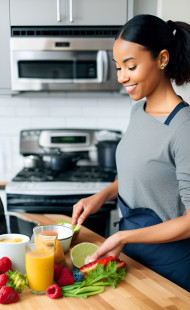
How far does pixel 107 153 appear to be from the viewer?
9.81 ft

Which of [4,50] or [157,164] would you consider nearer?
[157,164]

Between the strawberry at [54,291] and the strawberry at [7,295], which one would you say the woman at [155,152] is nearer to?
the strawberry at [54,291]

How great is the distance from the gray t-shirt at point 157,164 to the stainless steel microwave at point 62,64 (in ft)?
4.45

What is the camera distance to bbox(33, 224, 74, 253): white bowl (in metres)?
1.31


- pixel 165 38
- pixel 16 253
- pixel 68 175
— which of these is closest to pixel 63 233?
pixel 16 253

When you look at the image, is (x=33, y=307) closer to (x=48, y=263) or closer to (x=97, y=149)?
(x=48, y=263)

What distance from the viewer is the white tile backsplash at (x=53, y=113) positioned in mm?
3180

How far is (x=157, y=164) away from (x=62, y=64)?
66.3 inches

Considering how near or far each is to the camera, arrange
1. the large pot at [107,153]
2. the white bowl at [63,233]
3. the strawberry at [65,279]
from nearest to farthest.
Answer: the strawberry at [65,279]
the white bowl at [63,233]
the large pot at [107,153]

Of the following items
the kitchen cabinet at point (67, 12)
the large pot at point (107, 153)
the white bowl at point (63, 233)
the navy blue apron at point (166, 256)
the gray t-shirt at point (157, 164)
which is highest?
the kitchen cabinet at point (67, 12)

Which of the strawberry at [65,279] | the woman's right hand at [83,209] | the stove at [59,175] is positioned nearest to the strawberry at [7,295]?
the strawberry at [65,279]

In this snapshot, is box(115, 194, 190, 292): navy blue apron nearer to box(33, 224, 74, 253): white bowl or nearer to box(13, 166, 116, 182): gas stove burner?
box(33, 224, 74, 253): white bowl

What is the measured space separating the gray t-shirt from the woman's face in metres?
0.14

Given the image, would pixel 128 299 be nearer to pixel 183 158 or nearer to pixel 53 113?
pixel 183 158
